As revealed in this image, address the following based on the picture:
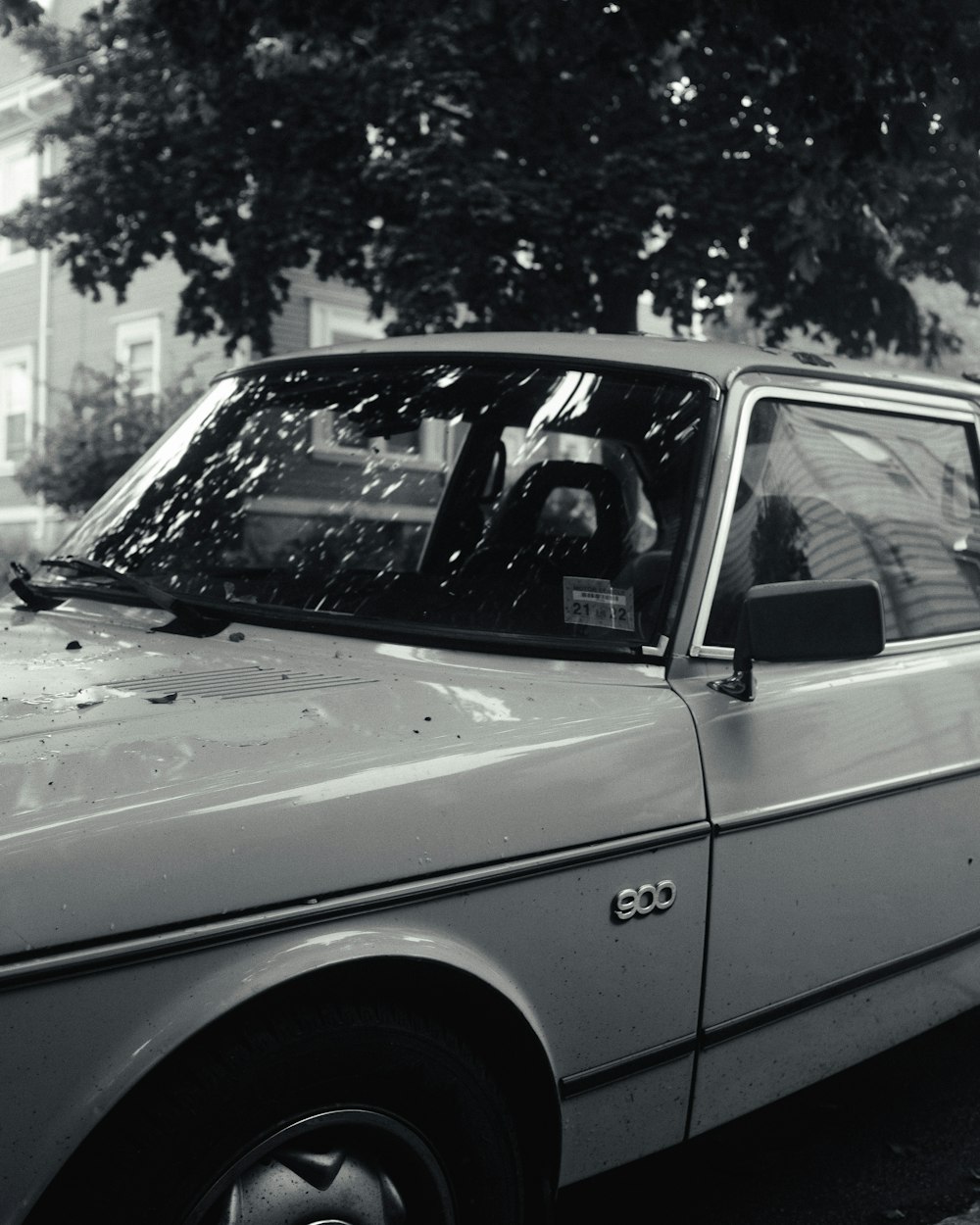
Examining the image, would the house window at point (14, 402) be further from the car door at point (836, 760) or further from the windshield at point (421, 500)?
the car door at point (836, 760)

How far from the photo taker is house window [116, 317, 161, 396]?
20438mm

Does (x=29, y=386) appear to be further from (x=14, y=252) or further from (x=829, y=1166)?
(x=829, y=1166)

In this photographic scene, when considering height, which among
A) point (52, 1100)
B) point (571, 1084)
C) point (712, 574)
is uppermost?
point (712, 574)

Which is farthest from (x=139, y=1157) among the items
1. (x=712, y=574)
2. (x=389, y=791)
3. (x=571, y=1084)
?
(x=712, y=574)

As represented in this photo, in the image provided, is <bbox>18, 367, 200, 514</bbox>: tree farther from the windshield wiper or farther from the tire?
the tire

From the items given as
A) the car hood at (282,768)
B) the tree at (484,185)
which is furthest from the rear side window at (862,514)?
the tree at (484,185)

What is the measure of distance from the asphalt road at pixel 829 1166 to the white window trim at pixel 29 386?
19.8 m

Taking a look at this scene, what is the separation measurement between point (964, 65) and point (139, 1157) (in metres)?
7.32

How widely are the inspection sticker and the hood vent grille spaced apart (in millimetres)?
498

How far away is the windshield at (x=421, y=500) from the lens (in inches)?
115

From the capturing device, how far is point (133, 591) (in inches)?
123

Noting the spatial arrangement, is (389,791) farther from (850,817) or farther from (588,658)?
(850,817)

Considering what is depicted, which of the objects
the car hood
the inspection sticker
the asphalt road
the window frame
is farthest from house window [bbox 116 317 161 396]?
the car hood

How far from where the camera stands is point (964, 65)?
7562mm
